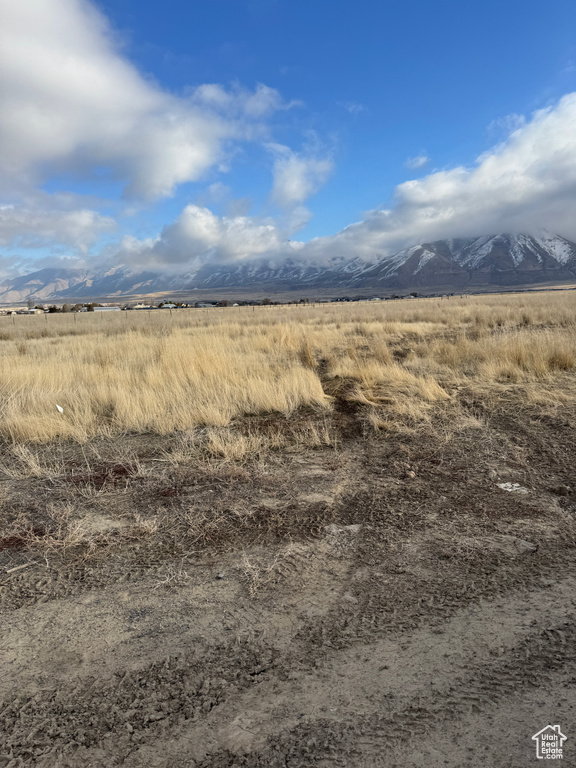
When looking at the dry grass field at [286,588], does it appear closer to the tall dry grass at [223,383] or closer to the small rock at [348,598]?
the small rock at [348,598]

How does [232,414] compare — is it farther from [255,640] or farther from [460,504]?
[255,640]

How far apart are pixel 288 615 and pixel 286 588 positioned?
0.73 ft

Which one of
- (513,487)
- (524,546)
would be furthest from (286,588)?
(513,487)

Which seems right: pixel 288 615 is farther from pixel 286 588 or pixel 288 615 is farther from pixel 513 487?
pixel 513 487

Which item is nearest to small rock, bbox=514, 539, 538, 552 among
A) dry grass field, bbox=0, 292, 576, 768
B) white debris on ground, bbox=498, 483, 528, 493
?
dry grass field, bbox=0, 292, 576, 768

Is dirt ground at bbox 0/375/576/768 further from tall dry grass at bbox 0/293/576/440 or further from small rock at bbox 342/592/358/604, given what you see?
tall dry grass at bbox 0/293/576/440

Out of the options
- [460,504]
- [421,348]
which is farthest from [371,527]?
[421,348]

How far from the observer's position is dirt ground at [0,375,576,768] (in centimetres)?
162

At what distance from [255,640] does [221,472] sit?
212cm

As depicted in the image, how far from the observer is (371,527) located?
3.12m
